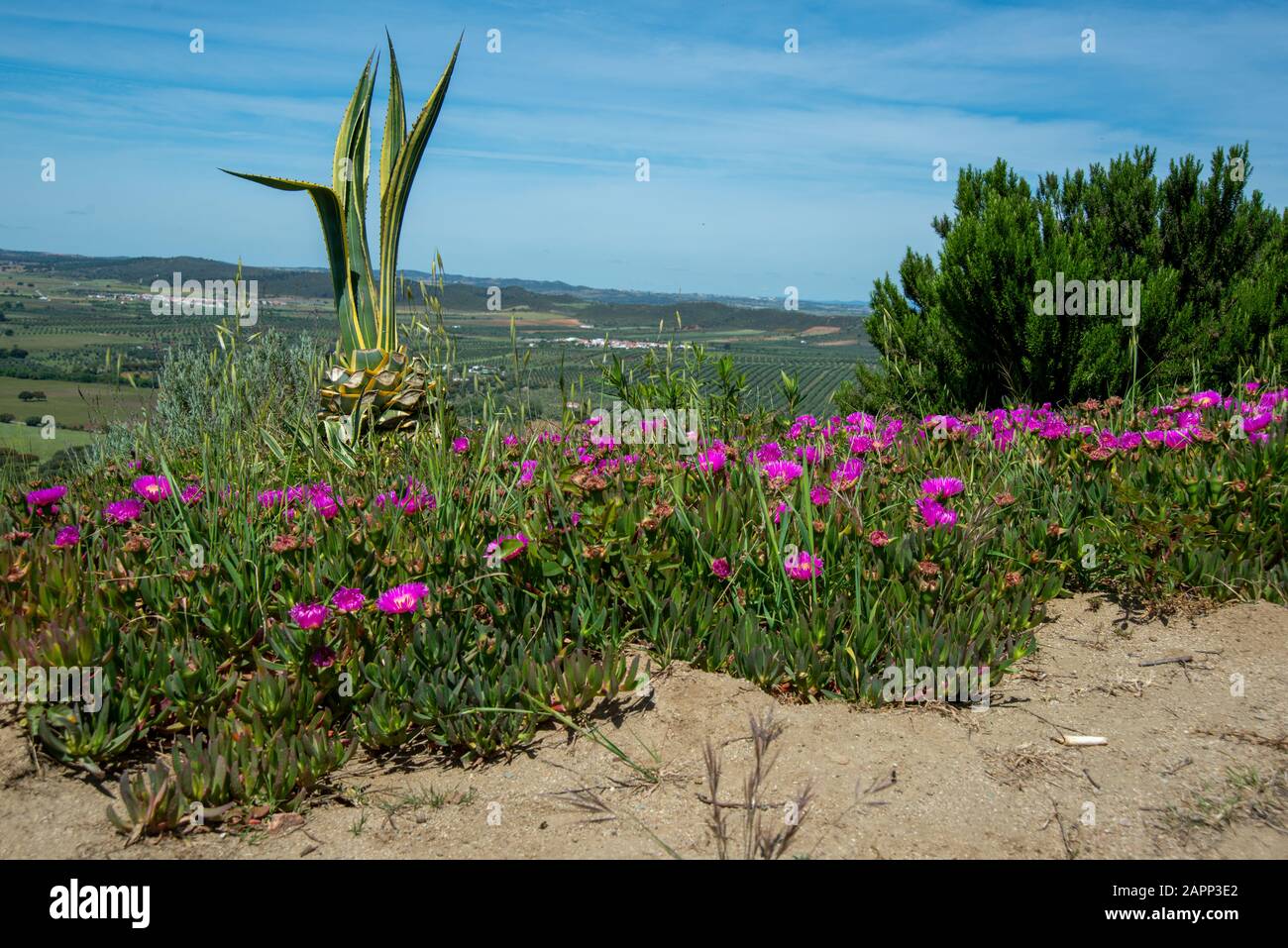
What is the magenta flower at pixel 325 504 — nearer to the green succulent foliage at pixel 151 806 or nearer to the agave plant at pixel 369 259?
the green succulent foliage at pixel 151 806

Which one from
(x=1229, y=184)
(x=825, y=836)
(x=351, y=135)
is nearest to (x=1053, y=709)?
(x=825, y=836)

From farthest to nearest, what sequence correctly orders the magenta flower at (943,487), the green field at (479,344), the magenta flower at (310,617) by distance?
the green field at (479,344)
the magenta flower at (943,487)
the magenta flower at (310,617)

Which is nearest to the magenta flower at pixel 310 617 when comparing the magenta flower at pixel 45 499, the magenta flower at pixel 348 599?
the magenta flower at pixel 348 599

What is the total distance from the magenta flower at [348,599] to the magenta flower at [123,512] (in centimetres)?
110

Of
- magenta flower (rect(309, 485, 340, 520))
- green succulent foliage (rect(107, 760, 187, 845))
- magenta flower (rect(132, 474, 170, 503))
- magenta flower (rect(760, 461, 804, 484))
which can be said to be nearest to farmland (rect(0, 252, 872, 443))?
magenta flower (rect(132, 474, 170, 503))

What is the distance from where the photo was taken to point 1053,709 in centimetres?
279

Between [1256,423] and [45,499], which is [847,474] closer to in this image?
[1256,423]

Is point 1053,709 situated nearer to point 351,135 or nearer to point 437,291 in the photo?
point 437,291

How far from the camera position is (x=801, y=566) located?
2.87m

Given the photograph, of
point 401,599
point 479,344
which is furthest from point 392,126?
point 401,599

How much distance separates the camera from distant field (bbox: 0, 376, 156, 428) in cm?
484

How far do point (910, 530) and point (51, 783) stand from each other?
2.80 m

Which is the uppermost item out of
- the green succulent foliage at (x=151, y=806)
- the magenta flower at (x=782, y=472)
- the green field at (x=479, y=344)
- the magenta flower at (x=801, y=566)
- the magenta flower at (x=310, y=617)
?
the green field at (x=479, y=344)

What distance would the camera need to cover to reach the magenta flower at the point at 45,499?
3459mm
